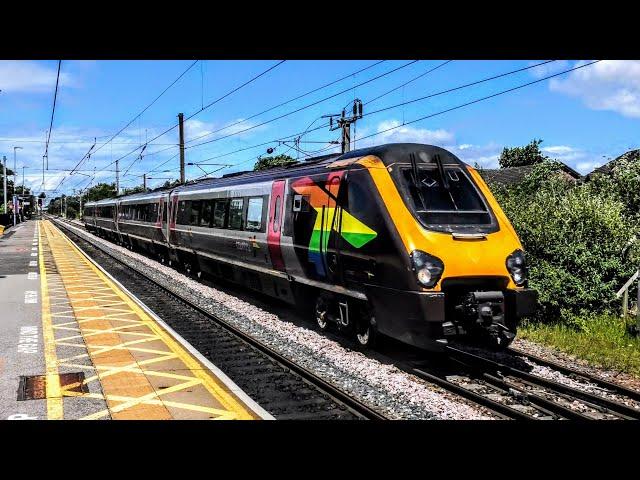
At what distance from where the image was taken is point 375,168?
8578mm

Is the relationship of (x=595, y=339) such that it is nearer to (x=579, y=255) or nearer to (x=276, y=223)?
(x=579, y=255)

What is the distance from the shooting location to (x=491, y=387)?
24.8 feet

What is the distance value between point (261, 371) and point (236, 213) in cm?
669

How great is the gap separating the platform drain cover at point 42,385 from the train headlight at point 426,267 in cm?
451

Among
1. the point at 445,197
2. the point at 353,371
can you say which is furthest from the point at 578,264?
the point at 353,371

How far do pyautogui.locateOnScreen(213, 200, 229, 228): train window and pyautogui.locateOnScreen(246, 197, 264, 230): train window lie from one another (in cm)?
182

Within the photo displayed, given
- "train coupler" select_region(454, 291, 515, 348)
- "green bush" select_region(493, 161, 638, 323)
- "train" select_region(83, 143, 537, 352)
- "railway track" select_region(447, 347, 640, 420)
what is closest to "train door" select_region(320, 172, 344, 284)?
"train" select_region(83, 143, 537, 352)

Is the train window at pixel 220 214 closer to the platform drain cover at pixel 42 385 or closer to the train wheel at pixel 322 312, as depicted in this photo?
the train wheel at pixel 322 312

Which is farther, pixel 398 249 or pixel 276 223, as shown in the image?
pixel 276 223

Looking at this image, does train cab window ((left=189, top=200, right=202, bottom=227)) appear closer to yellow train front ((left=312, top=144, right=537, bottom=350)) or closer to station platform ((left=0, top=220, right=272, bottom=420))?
station platform ((left=0, top=220, right=272, bottom=420))

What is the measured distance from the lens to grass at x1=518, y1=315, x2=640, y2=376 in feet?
28.5

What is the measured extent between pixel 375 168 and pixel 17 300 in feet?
32.6
